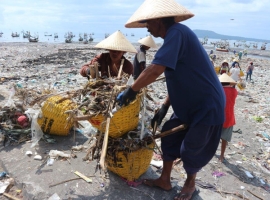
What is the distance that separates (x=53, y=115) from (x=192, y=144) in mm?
2067

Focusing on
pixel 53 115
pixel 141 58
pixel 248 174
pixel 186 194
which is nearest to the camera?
pixel 186 194

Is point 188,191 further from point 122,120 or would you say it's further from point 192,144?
point 122,120

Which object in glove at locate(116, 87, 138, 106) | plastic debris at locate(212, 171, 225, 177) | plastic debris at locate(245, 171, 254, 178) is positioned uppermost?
glove at locate(116, 87, 138, 106)

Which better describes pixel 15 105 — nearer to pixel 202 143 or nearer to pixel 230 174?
pixel 202 143

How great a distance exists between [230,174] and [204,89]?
2114mm

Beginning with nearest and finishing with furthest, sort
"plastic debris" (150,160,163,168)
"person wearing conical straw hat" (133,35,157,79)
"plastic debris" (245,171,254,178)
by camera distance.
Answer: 1. "plastic debris" (150,160,163,168)
2. "plastic debris" (245,171,254,178)
3. "person wearing conical straw hat" (133,35,157,79)

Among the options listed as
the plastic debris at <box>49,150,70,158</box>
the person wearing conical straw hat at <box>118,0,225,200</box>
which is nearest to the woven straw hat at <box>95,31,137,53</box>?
the person wearing conical straw hat at <box>118,0,225,200</box>

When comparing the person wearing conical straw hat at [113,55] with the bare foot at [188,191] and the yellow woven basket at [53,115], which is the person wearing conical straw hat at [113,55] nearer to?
the yellow woven basket at [53,115]

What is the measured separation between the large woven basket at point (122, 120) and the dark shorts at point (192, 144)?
0.39m

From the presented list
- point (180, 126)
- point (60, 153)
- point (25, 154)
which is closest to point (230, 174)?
point (180, 126)

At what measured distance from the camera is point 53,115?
10.7ft

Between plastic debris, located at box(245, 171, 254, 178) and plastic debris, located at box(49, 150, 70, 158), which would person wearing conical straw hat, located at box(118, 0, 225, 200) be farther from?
plastic debris, located at box(245, 171, 254, 178)

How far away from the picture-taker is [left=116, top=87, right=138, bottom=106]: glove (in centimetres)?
193

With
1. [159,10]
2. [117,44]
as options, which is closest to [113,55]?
[117,44]
